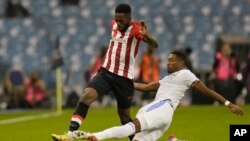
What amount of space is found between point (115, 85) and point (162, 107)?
113 centimetres

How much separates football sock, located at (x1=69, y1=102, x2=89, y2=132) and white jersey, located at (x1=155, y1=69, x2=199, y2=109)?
1.09 m

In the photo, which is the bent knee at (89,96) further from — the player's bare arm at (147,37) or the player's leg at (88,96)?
the player's bare arm at (147,37)

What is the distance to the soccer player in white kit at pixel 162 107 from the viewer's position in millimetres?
10164

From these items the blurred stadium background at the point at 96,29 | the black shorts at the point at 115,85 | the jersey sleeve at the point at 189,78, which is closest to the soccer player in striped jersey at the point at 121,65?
the black shorts at the point at 115,85

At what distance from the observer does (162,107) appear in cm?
1066

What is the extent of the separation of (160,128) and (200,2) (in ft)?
59.7

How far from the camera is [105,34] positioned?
28.0 meters

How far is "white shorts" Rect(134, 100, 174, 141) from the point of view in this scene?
1041 cm

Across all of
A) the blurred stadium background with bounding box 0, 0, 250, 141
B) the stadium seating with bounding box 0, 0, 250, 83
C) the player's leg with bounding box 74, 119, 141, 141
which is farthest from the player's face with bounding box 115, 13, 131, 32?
the stadium seating with bounding box 0, 0, 250, 83

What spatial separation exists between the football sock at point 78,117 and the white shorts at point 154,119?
2.76 feet

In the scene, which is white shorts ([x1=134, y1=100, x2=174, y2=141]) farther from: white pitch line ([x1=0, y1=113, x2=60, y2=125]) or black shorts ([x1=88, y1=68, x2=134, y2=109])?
white pitch line ([x1=0, y1=113, x2=60, y2=125])

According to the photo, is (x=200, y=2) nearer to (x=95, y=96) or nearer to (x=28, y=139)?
(x=28, y=139)

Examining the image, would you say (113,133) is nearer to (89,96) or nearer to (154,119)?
(154,119)

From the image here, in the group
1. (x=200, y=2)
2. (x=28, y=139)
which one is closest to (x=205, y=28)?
(x=200, y=2)
